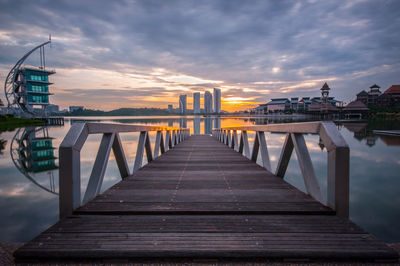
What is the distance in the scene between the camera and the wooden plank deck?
166cm

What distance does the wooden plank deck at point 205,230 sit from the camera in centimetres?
166

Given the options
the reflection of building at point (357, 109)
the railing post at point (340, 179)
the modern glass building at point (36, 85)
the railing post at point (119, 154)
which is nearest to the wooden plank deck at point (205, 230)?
the railing post at point (340, 179)

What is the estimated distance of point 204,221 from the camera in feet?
7.16

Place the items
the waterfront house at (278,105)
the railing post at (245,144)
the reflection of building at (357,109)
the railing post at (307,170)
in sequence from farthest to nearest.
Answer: the waterfront house at (278,105)
the reflection of building at (357,109)
the railing post at (245,144)
the railing post at (307,170)

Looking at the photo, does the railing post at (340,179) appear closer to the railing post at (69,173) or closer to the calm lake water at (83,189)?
the railing post at (69,173)

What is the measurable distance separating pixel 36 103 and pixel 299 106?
A: 12541 cm

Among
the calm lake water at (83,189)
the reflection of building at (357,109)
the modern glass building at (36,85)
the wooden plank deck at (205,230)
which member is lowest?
the calm lake water at (83,189)

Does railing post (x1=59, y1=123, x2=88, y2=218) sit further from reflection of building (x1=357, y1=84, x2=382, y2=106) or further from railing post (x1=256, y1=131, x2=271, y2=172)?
reflection of building (x1=357, y1=84, x2=382, y2=106)

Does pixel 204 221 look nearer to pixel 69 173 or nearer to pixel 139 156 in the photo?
pixel 69 173

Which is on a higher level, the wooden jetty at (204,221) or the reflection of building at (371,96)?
the reflection of building at (371,96)

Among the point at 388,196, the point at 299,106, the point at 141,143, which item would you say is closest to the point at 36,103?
the point at 141,143

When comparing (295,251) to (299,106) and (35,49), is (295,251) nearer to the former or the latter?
(35,49)

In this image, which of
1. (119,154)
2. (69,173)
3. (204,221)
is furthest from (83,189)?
(204,221)

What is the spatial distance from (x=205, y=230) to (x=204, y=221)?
0.19m
